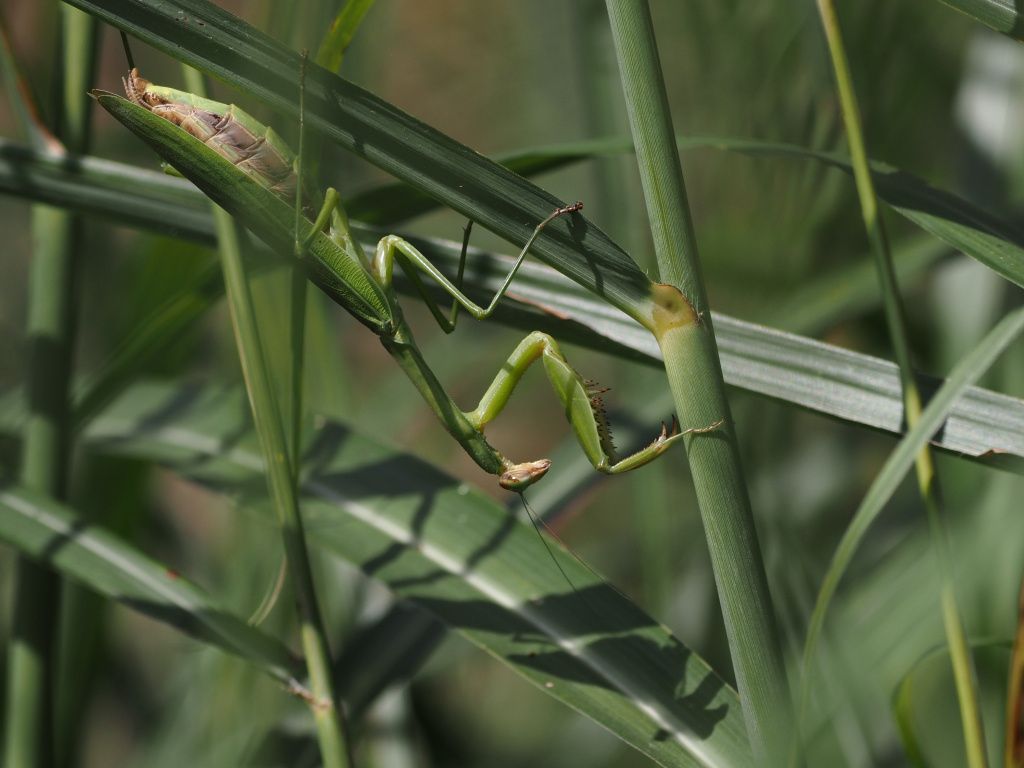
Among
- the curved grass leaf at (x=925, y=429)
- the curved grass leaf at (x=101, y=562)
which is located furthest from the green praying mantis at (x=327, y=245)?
the curved grass leaf at (x=101, y=562)

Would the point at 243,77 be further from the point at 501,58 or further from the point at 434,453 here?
the point at 501,58

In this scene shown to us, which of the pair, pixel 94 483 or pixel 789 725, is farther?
pixel 94 483

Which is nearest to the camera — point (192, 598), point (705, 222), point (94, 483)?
point (192, 598)

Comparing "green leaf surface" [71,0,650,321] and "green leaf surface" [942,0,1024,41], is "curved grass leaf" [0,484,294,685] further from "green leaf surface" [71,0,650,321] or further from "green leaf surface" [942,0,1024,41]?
"green leaf surface" [942,0,1024,41]

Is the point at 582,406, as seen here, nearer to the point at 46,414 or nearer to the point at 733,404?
the point at 733,404

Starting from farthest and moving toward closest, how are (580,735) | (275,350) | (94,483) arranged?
1. (580,735)
2. (94,483)
3. (275,350)

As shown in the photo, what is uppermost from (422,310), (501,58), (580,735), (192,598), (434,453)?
(501,58)

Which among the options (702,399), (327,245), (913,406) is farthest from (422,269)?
(913,406)

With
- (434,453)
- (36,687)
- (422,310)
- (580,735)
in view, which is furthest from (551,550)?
(422,310)

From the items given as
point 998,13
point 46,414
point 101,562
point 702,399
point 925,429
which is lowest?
point 101,562
